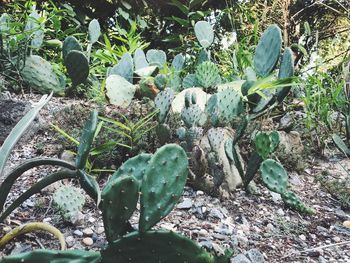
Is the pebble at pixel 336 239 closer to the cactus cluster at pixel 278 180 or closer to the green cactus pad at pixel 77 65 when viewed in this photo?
the cactus cluster at pixel 278 180

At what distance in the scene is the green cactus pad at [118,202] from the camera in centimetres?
123

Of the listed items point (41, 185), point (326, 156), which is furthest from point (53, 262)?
point (326, 156)

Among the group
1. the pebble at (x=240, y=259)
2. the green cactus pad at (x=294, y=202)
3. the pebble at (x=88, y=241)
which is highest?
the pebble at (x=88, y=241)

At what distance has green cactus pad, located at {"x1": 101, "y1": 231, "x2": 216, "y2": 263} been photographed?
130 cm

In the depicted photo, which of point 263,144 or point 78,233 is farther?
point 263,144

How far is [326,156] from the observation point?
3414 mm

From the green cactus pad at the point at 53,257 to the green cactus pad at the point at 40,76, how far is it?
2617mm

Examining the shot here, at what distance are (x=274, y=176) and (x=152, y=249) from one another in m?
1.24

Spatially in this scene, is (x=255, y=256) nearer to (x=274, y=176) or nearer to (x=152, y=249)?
(x=274, y=176)

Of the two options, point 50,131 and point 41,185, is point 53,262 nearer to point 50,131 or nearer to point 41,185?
point 41,185

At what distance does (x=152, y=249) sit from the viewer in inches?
51.4

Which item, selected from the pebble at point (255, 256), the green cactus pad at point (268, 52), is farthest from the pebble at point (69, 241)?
the green cactus pad at point (268, 52)

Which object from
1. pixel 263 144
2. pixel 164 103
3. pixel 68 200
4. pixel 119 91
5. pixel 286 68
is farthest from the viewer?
pixel 119 91

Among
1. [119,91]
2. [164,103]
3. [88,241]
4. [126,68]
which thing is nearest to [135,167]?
[88,241]
